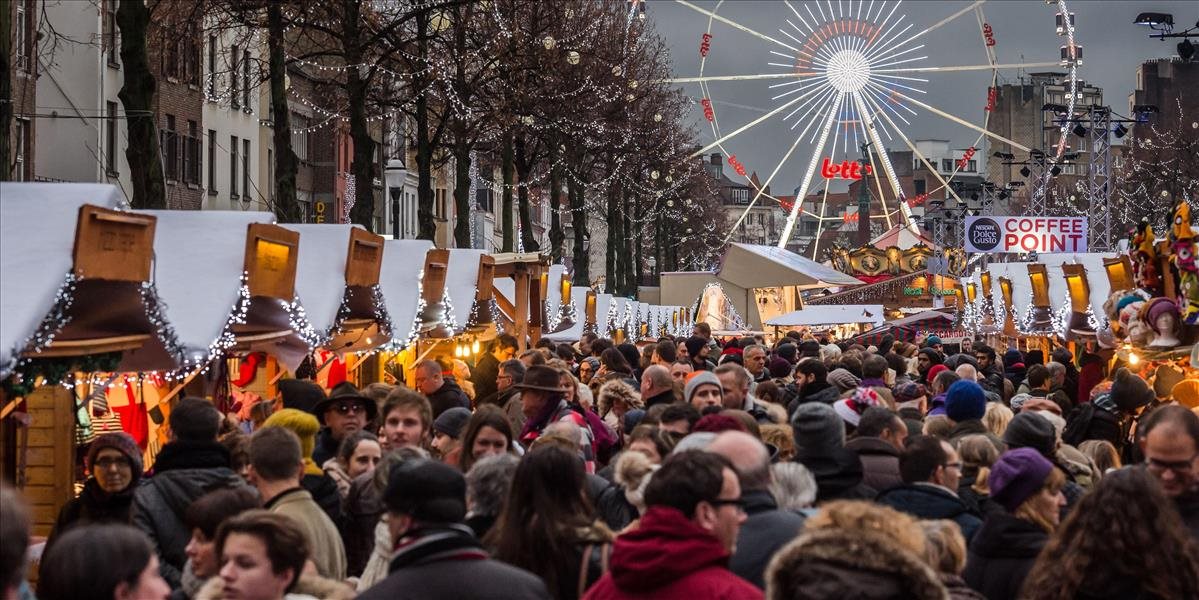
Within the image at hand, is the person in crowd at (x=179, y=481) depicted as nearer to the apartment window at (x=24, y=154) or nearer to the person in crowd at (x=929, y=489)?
the person in crowd at (x=929, y=489)

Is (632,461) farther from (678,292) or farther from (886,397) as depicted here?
(678,292)

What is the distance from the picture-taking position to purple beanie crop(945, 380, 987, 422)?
11312 millimetres

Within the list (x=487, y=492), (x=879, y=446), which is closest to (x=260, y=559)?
(x=487, y=492)

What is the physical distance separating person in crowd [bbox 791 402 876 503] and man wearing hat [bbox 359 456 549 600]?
8.93ft

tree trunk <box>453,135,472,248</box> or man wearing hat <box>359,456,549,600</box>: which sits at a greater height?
tree trunk <box>453,135,472,248</box>

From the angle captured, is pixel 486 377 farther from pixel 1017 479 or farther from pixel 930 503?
pixel 1017 479

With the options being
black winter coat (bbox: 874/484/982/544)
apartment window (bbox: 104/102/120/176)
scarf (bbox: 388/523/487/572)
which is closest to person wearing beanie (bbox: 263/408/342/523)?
black winter coat (bbox: 874/484/982/544)

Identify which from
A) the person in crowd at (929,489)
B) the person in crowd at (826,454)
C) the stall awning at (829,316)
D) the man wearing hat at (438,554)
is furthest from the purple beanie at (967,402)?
the stall awning at (829,316)

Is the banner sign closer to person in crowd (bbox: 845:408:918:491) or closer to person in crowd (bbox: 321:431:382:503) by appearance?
person in crowd (bbox: 845:408:918:491)

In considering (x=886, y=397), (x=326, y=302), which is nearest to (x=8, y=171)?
(x=326, y=302)

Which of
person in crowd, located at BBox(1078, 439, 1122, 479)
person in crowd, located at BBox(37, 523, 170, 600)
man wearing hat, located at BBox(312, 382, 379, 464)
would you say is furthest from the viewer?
man wearing hat, located at BBox(312, 382, 379, 464)

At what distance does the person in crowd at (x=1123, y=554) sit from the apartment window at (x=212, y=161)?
3729 cm

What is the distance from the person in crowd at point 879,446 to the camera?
944cm

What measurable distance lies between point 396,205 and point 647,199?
45.4 meters
